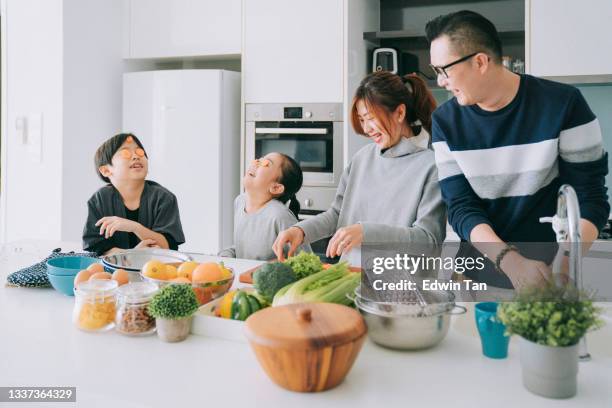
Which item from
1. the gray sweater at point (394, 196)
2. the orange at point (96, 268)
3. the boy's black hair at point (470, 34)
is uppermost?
the boy's black hair at point (470, 34)

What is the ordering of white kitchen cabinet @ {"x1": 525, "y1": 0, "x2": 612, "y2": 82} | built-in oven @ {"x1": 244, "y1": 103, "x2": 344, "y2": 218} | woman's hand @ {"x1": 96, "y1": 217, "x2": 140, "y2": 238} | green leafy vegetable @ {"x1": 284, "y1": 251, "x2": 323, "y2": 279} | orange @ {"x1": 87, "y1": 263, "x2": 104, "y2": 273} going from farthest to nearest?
built-in oven @ {"x1": 244, "y1": 103, "x2": 344, "y2": 218} < white kitchen cabinet @ {"x1": 525, "y1": 0, "x2": 612, "y2": 82} < woman's hand @ {"x1": 96, "y1": 217, "x2": 140, "y2": 238} < orange @ {"x1": 87, "y1": 263, "x2": 104, "y2": 273} < green leafy vegetable @ {"x1": 284, "y1": 251, "x2": 323, "y2": 279}

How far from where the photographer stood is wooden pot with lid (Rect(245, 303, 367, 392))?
858mm

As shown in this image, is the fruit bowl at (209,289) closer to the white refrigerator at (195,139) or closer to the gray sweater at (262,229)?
the gray sweater at (262,229)

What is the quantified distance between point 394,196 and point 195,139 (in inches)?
73.1

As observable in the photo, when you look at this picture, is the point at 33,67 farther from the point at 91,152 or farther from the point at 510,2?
the point at 510,2

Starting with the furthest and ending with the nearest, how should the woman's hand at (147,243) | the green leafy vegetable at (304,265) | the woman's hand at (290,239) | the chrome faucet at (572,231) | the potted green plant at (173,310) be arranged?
the woman's hand at (147,243)
the woman's hand at (290,239)
the green leafy vegetable at (304,265)
the potted green plant at (173,310)
the chrome faucet at (572,231)

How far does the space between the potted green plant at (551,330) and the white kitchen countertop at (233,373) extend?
1.2 inches

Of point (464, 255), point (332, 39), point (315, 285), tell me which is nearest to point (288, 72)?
point (332, 39)

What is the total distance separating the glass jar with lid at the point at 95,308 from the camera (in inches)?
45.4

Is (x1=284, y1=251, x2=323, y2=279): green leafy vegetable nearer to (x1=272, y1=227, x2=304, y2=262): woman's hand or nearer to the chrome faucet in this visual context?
(x1=272, y1=227, x2=304, y2=262): woman's hand

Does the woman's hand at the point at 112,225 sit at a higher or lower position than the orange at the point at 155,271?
higher

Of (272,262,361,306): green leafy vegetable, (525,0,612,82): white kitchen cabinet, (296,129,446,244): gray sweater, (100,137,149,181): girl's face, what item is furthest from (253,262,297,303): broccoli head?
(525,0,612,82): white kitchen cabinet

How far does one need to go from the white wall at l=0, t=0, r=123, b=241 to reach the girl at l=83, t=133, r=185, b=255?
140cm

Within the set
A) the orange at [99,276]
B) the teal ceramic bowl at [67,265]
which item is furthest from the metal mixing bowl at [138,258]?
the orange at [99,276]
